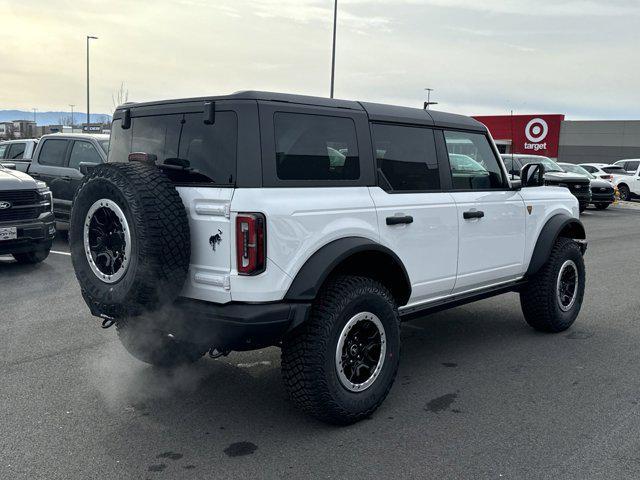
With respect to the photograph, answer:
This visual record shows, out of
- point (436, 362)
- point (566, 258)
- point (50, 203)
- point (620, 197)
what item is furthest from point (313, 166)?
point (620, 197)

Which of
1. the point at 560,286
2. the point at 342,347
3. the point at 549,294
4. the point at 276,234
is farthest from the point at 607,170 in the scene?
the point at 276,234

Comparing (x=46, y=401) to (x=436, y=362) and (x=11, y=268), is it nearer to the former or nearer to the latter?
(x=436, y=362)

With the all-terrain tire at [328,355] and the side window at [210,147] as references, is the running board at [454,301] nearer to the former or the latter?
the all-terrain tire at [328,355]

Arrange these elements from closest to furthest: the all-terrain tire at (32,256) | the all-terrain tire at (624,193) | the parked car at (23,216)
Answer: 1. the parked car at (23,216)
2. the all-terrain tire at (32,256)
3. the all-terrain tire at (624,193)

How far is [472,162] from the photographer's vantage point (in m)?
5.07

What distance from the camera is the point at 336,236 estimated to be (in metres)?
3.75

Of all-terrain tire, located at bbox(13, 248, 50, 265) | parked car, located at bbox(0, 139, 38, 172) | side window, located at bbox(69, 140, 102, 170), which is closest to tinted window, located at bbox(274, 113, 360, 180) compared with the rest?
all-terrain tire, located at bbox(13, 248, 50, 265)

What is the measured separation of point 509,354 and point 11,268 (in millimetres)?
6714

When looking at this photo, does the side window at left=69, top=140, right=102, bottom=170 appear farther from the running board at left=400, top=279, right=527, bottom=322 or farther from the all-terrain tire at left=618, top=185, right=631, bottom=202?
the all-terrain tire at left=618, top=185, right=631, bottom=202

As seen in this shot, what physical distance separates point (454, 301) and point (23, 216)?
19.7 ft

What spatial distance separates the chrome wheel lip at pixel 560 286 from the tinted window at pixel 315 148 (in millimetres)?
2672

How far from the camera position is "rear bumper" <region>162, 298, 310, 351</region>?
3434mm

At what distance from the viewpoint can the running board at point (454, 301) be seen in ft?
14.7

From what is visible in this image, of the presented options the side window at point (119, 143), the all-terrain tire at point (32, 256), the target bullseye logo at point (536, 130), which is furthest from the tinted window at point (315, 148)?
the target bullseye logo at point (536, 130)
